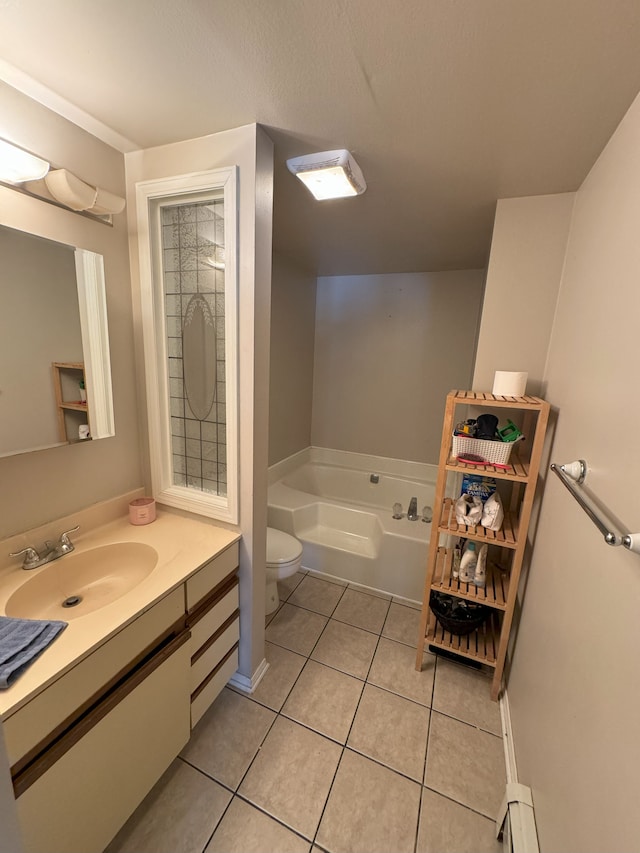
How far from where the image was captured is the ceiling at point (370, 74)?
737mm

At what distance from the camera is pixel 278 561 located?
1848mm

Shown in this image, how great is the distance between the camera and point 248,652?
4.98 ft

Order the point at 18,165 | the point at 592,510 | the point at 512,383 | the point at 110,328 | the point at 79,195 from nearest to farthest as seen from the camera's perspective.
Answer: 1. the point at 592,510
2. the point at 18,165
3. the point at 79,195
4. the point at 110,328
5. the point at 512,383

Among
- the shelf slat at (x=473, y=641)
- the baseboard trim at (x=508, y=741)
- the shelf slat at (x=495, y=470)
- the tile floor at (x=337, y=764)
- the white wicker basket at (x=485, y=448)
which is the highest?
the white wicker basket at (x=485, y=448)

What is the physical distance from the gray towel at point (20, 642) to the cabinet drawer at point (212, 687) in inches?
26.1

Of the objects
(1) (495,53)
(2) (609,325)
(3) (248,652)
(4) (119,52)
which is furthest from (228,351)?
(3) (248,652)

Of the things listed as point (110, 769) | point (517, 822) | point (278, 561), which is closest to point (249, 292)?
point (278, 561)

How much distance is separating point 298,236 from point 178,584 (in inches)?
81.0

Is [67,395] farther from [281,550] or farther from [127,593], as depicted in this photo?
[281,550]

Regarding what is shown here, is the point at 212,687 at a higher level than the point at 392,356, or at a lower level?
lower

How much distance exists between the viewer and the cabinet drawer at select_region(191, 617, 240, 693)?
1.25 metres

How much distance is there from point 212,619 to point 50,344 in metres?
1.16

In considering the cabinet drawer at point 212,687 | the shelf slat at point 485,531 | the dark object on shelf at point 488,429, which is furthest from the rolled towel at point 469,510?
the cabinet drawer at point 212,687

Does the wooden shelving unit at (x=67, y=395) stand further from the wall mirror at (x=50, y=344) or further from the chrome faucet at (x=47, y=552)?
the chrome faucet at (x=47, y=552)
